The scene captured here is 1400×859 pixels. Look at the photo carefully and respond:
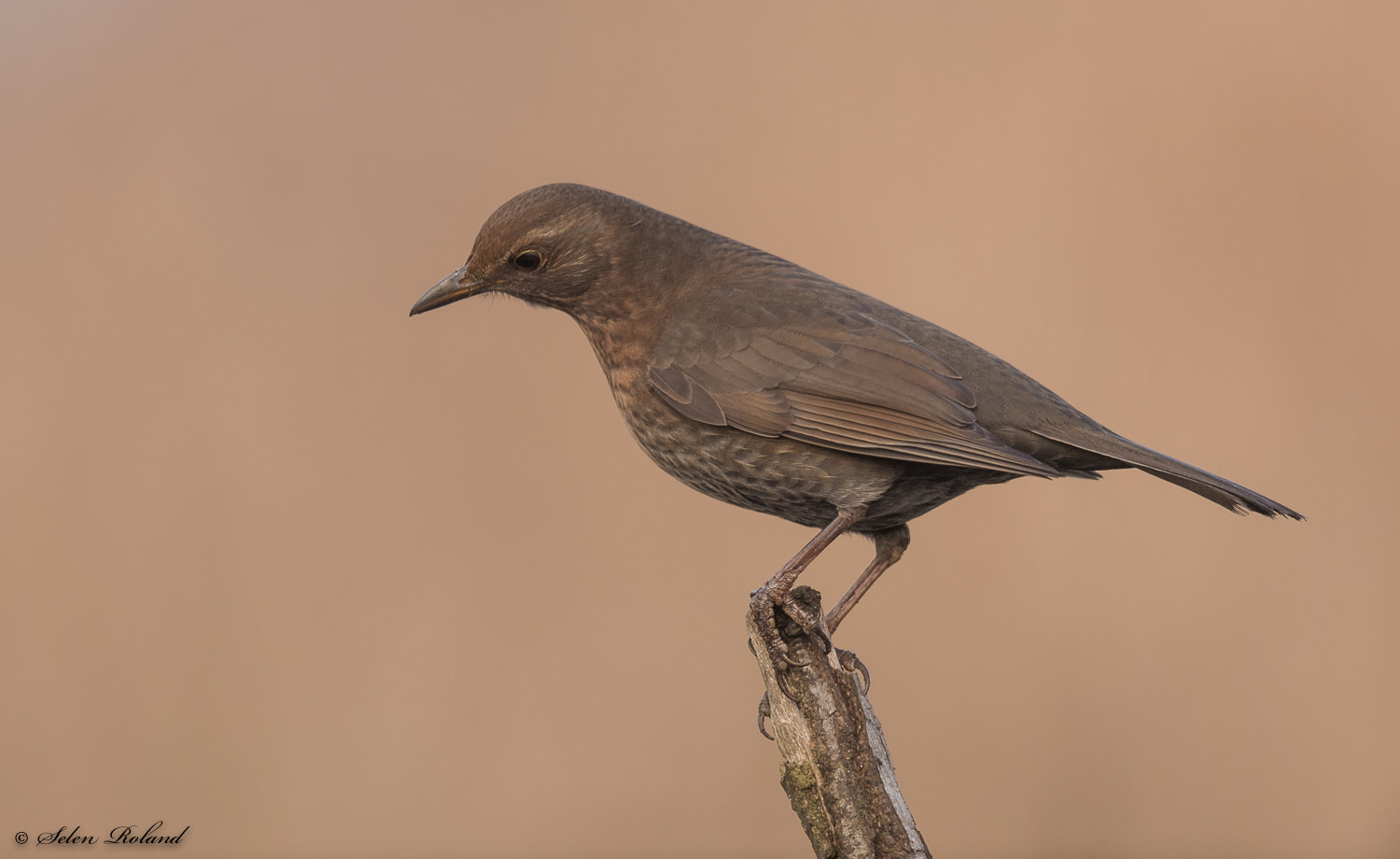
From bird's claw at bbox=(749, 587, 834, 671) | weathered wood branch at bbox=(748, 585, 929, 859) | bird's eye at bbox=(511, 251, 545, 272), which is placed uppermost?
bird's eye at bbox=(511, 251, 545, 272)

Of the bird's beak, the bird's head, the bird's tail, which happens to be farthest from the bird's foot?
the bird's beak

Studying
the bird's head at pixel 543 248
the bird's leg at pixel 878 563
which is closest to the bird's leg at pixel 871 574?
the bird's leg at pixel 878 563

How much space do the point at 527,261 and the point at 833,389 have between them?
114 centimetres

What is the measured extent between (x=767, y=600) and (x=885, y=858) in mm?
798

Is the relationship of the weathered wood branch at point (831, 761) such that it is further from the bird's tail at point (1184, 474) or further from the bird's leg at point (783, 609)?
the bird's tail at point (1184, 474)

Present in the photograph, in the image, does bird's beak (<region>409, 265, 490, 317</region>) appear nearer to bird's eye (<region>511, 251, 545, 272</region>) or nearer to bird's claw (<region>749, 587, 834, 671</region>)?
bird's eye (<region>511, 251, 545, 272</region>)

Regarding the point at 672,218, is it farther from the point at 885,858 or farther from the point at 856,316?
the point at 885,858

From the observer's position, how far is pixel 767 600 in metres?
3.25

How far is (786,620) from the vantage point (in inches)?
130

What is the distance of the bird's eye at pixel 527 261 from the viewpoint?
3719 millimetres

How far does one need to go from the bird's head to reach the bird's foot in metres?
1.27

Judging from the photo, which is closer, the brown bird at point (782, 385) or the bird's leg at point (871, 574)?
the brown bird at point (782, 385)

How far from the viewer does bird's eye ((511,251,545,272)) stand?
3.72m

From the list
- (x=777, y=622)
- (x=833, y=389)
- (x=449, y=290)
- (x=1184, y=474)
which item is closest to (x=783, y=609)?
(x=777, y=622)
